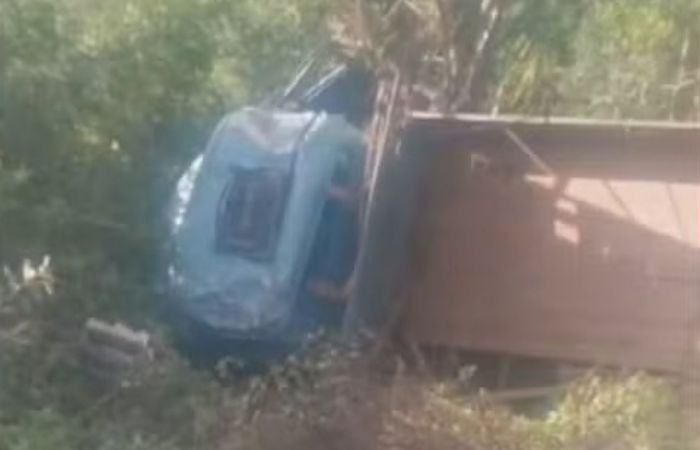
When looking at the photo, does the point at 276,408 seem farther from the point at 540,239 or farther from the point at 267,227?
the point at 540,239

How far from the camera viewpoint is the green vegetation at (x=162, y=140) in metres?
6.88

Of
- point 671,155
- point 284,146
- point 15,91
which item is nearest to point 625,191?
point 671,155

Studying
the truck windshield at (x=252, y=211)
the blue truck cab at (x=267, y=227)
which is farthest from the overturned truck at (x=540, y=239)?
the truck windshield at (x=252, y=211)

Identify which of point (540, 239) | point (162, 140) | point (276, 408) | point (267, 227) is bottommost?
point (276, 408)

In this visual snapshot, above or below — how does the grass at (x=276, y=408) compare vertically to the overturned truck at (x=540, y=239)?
below

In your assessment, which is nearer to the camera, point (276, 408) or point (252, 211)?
point (276, 408)

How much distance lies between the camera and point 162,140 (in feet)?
30.4

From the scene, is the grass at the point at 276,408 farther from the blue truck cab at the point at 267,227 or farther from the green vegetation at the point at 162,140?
the blue truck cab at the point at 267,227

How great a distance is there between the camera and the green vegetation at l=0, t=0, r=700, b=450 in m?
6.88

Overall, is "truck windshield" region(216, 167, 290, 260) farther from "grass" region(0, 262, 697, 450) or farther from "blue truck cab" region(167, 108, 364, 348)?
"grass" region(0, 262, 697, 450)

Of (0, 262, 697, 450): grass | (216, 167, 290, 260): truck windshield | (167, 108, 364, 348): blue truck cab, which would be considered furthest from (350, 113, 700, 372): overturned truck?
(0, 262, 697, 450): grass

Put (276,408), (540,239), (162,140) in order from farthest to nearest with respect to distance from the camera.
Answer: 1. (162,140)
2. (540,239)
3. (276,408)

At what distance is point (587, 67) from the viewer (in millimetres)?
9062

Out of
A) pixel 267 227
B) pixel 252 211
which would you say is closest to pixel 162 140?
pixel 252 211
